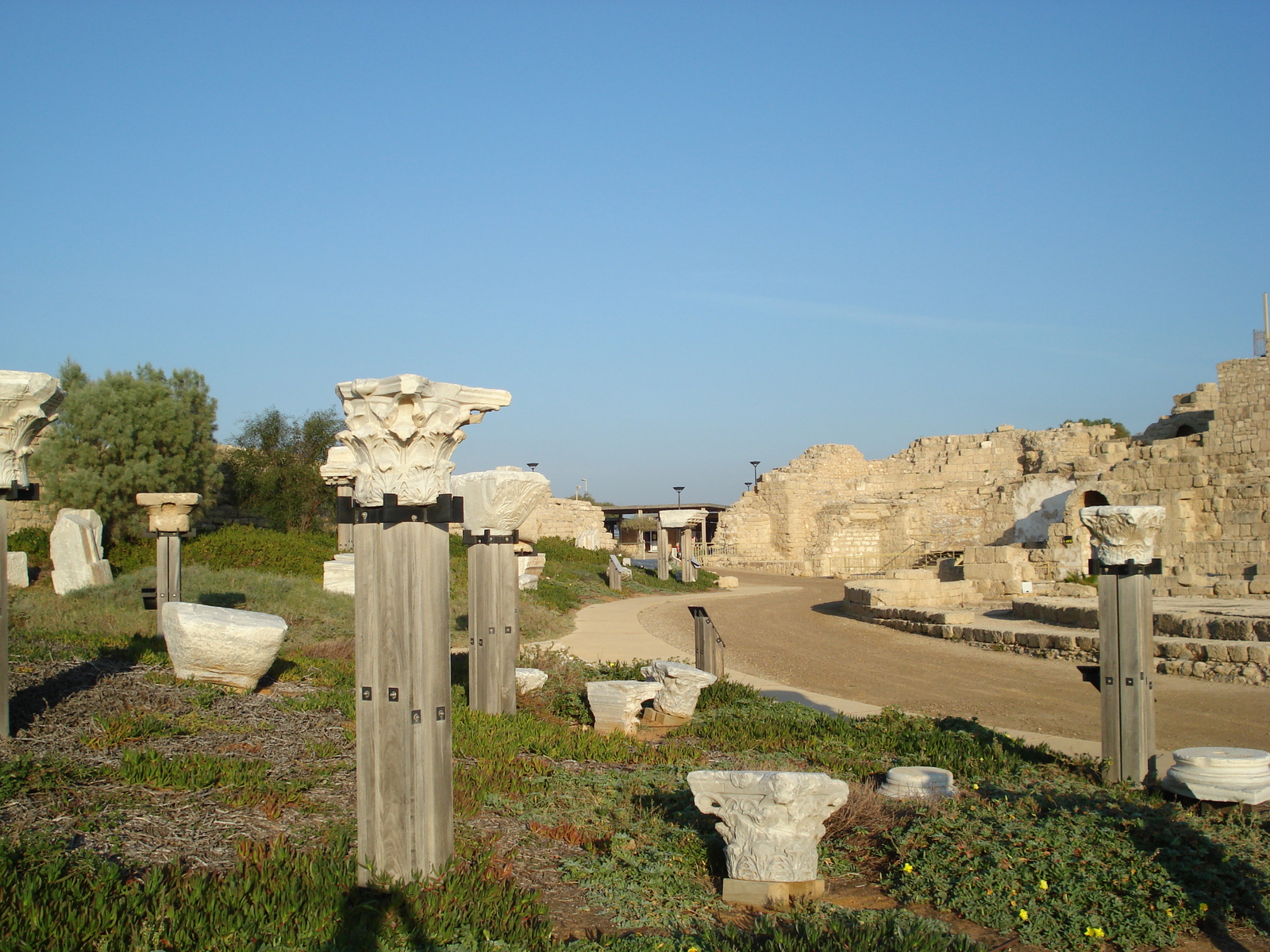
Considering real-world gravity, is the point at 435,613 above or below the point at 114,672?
above

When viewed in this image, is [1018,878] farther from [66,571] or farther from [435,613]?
[66,571]

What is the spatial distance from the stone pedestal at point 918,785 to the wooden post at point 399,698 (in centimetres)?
306

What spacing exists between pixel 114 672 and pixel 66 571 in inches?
323

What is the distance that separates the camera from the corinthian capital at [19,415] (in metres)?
5.74

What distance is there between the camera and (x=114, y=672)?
7520 mm

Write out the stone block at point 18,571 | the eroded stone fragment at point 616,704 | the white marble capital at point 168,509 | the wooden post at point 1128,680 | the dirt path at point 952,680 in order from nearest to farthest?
the wooden post at point 1128,680
the eroded stone fragment at point 616,704
the dirt path at point 952,680
the white marble capital at point 168,509
the stone block at point 18,571

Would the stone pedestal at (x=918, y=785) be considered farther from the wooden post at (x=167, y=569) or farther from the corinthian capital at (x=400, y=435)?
the wooden post at (x=167, y=569)

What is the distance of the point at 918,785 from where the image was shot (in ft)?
18.8

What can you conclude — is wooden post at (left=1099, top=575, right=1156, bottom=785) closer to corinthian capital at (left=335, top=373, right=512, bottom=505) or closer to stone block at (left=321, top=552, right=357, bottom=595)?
corinthian capital at (left=335, top=373, right=512, bottom=505)

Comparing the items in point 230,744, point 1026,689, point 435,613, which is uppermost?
point 435,613

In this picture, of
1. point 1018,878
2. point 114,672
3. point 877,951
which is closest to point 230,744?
point 114,672

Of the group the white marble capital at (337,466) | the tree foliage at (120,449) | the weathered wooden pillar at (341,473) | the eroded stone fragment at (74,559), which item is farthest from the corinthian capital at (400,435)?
the tree foliage at (120,449)

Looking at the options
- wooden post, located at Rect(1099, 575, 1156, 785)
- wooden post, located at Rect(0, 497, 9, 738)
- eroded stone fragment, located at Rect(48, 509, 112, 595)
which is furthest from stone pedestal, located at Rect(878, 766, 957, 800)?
eroded stone fragment, located at Rect(48, 509, 112, 595)

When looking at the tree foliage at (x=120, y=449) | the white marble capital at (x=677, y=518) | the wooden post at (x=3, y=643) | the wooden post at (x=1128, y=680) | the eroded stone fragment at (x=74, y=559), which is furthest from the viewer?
the white marble capital at (x=677, y=518)
